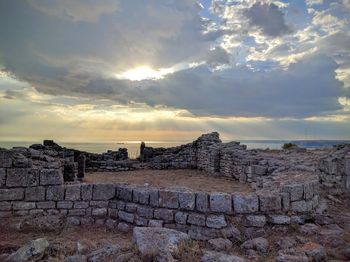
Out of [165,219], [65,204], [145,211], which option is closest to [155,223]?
[165,219]

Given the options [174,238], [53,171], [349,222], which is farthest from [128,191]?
[349,222]

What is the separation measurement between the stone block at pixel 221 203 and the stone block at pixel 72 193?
3679 millimetres

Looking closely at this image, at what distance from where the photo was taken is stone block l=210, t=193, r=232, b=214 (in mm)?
7402

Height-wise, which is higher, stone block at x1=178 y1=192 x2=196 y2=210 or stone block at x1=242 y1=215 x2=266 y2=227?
stone block at x1=178 y1=192 x2=196 y2=210

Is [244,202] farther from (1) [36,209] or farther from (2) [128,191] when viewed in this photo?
(1) [36,209]

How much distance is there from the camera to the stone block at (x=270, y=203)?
24.4 feet

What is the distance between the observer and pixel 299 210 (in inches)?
303

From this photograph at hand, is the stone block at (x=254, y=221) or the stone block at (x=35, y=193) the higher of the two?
the stone block at (x=35, y=193)

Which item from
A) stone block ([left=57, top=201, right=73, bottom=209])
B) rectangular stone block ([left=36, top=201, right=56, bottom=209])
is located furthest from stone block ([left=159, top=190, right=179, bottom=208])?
rectangular stone block ([left=36, top=201, right=56, bottom=209])

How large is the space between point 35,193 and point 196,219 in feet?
14.3

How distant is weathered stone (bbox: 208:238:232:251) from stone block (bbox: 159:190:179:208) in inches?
48.9

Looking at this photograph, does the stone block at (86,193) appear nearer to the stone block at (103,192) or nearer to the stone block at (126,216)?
the stone block at (103,192)

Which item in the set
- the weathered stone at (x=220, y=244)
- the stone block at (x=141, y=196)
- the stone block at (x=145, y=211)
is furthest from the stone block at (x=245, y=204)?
the stone block at (x=141, y=196)

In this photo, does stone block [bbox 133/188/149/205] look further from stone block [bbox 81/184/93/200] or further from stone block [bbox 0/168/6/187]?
stone block [bbox 0/168/6/187]
